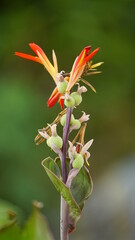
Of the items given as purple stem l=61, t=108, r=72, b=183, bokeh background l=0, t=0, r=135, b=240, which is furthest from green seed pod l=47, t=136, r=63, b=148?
bokeh background l=0, t=0, r=135, b=240

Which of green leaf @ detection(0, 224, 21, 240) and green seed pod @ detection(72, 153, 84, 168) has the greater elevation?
green seed pod @ detection(72, 153, 84, 168)

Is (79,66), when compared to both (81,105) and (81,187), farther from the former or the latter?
(81,105)

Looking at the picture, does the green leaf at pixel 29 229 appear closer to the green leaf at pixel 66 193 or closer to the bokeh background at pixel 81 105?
the green leaf at pixel 66 193

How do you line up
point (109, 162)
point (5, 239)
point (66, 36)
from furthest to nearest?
point (109, 162) → point (66, 36) → point (5, 239)

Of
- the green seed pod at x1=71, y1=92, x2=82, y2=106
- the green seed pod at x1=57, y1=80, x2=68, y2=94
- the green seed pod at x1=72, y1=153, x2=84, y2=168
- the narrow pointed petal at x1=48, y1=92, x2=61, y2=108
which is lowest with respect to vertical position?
the green seed pod at x1=72, y1=153, x2=84, y2=168

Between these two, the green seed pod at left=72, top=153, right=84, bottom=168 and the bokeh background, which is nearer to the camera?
the green seed pod at left=72, top=153, right=84, bottom=168

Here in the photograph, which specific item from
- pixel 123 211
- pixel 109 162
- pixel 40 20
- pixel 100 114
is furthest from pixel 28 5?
pixel 123 211

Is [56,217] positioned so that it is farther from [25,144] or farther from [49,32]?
[49,32]

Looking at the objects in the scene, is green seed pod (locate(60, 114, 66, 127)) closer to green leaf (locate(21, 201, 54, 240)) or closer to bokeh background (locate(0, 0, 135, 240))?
green leaf (locate(21, 201, 54, 240))
